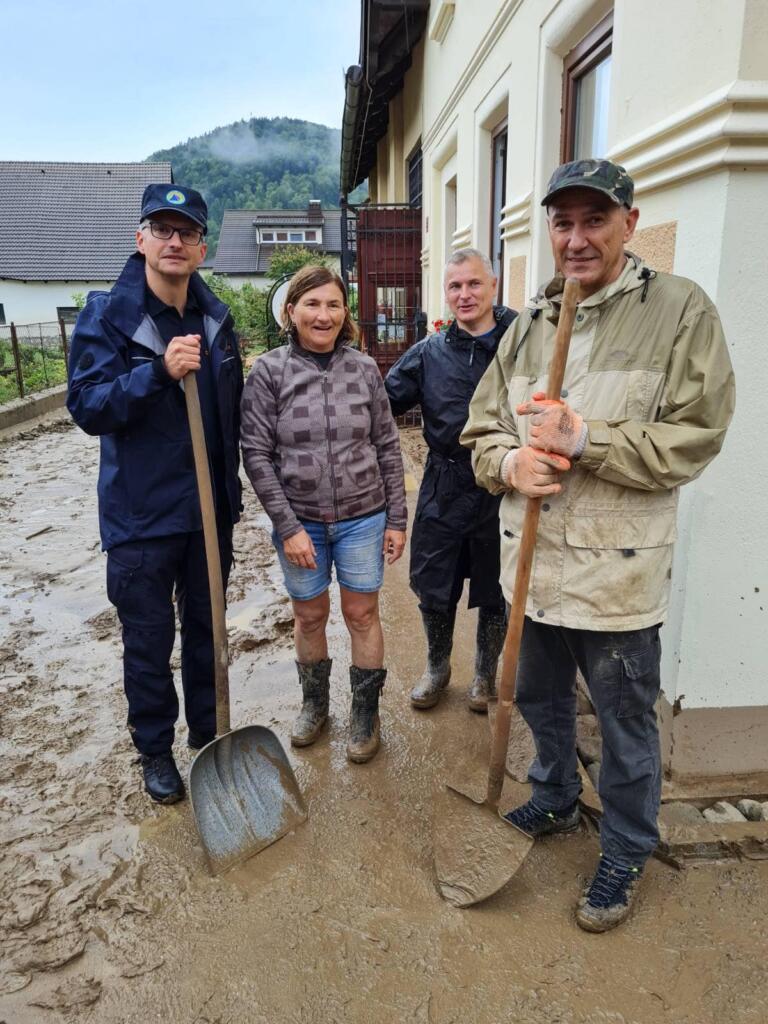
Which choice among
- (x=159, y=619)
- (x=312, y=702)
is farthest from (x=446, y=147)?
(x=159, y=619)

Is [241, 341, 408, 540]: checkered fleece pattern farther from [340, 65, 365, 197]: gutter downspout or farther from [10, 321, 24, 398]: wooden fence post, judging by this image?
[10, 321, 24, 398]: wooden fence post

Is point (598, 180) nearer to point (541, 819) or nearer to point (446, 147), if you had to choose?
point (541, 819)

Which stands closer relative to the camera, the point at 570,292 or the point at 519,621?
the point at 570,292

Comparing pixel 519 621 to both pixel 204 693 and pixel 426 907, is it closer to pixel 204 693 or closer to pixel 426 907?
pixel 426 907

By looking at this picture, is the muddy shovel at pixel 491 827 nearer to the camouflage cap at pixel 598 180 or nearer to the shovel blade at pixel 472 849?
the shovel blade at pixel 472 849

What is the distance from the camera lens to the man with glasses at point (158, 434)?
2.28m

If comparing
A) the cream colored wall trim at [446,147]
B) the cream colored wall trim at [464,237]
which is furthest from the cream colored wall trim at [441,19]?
the cream colored wall trim at [464,237]

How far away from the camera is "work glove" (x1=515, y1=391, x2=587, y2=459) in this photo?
177 cm

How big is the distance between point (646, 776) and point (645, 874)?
47cm

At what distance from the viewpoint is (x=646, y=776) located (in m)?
2.01

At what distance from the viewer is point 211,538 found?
238 centimetres

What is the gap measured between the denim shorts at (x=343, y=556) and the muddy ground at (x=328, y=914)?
28.1 inches

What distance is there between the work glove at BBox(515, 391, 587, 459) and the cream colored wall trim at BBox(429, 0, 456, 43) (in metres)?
6.83

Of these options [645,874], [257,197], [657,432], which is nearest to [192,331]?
[657,432]
